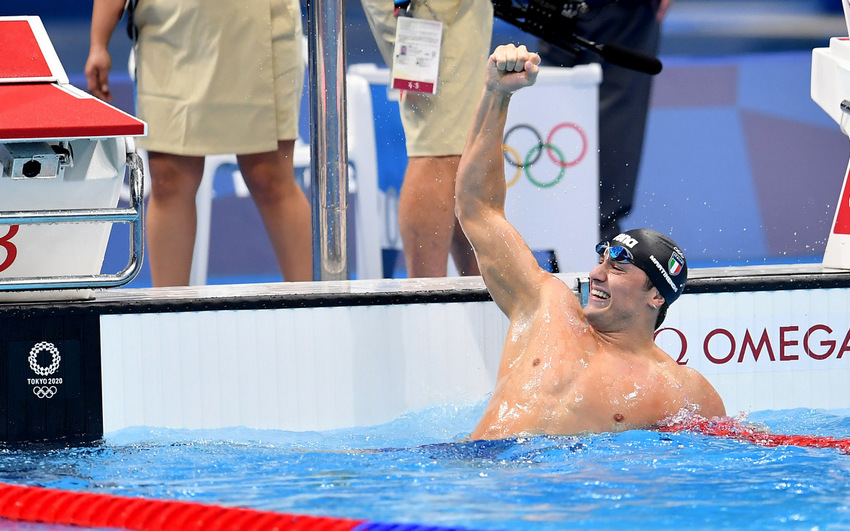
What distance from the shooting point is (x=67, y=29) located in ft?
19.0

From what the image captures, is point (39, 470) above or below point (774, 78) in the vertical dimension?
below

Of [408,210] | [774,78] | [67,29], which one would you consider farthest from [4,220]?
[774,78]

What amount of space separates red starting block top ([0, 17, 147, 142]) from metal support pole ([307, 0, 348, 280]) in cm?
69

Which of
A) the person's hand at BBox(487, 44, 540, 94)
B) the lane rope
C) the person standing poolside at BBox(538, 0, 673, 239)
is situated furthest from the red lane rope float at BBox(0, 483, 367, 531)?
the person standing poolside at BBox(538, 0, 673, 239)

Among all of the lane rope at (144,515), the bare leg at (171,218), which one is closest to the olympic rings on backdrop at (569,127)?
the bare leg at (171,218)

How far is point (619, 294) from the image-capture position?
3.07 m

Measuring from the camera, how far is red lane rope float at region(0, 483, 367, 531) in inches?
88.6

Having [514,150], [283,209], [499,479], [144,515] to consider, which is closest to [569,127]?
[514,150]

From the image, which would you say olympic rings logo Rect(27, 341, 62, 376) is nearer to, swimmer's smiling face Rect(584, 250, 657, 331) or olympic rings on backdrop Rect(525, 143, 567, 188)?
swimmer's smiling face Rect(584, 250, 657, 331)

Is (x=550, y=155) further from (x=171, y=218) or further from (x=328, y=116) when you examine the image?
(x=171, y=218)

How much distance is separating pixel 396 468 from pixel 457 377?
76cm

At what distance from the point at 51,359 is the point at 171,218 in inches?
27.1

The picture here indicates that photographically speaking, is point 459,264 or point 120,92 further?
point 120,92

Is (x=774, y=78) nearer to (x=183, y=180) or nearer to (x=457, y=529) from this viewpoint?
(x=183, y=180)
